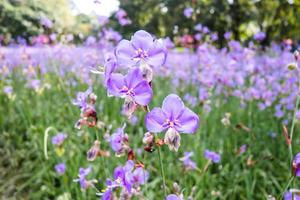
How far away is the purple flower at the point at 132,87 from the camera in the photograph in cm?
104

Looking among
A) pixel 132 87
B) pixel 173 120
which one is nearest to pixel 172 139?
pixel 173 120

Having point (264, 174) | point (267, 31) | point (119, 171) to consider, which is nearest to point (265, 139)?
point (264, 174)

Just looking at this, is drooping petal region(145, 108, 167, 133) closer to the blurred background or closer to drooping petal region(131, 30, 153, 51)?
drooping petal region(131, 30, 153, 51)

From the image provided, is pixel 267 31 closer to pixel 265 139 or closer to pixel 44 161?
pixel 265 139

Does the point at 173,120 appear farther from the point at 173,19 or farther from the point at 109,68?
the point at 173,19

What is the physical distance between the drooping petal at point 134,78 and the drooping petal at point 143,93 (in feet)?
0.04

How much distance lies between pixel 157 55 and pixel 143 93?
4.2 inches

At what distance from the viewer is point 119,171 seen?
122 cm

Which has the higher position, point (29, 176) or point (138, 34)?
point (138, 34)

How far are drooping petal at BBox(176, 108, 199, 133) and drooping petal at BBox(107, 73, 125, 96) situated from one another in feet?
0.57

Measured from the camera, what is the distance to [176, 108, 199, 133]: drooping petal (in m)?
1.06

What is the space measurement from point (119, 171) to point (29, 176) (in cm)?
230

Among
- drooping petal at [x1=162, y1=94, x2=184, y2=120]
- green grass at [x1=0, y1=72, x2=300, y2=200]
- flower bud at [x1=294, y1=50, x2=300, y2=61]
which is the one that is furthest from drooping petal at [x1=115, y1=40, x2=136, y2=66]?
green grass at [x1=0, y1=72, x2=300, y2=200]

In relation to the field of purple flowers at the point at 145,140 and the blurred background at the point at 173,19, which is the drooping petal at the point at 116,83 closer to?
the field of purple flowers at the point at 145,140
